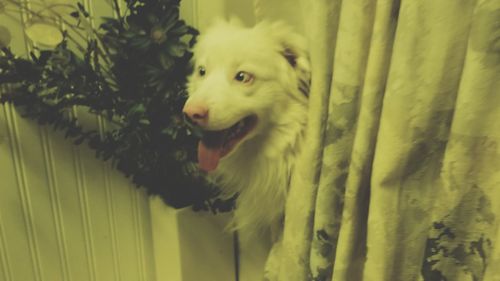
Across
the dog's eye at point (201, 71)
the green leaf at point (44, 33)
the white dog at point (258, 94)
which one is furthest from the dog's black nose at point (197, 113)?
the green leaf at point (44, 33)

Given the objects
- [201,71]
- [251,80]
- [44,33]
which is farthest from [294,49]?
[44,33]

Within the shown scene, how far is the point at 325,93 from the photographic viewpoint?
0.79 m

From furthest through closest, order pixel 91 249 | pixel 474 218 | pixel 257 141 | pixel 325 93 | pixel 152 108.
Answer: pixel 91 249, pixel 152 108, pixel 257 141, pixel 325 93, pixel 474 218

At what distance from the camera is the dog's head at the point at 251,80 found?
86 centimetres

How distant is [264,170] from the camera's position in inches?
37.1

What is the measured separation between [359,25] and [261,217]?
51 centimetres

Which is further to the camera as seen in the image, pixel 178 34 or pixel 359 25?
pixel 178 34

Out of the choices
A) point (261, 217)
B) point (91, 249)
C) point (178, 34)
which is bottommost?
point (91, 249)

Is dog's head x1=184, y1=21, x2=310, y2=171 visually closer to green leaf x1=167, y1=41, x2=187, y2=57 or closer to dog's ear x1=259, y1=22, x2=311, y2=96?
dog's ear x1=259, y1=22, x2=311, y2=96

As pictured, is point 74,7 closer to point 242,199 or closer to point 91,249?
point 242,199

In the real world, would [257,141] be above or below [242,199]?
above

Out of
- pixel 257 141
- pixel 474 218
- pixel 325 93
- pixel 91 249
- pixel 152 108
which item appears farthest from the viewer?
pixel 91 249

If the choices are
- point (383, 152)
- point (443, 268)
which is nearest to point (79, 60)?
point (383, 152)

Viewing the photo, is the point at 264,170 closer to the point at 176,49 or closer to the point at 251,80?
the point at 251,80
